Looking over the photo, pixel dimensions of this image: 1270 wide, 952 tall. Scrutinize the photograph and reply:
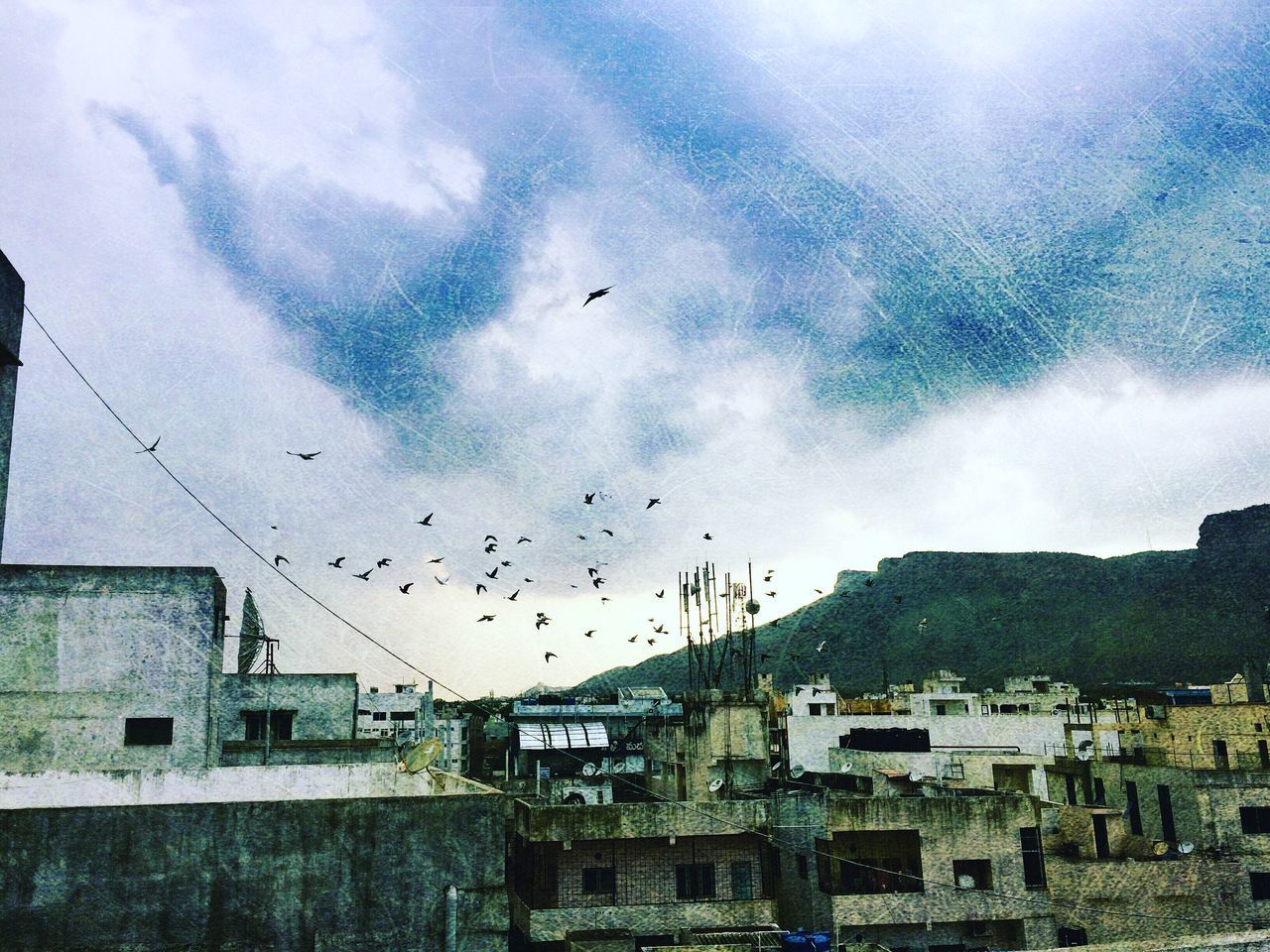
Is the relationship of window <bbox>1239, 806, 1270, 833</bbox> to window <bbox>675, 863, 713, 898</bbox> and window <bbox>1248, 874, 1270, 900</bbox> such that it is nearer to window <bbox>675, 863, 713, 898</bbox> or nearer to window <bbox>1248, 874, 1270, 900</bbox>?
window <bbox>1248, 874, 1270, 900</bbox>

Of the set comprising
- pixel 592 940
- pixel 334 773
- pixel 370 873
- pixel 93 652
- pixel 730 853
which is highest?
pixel 93 652

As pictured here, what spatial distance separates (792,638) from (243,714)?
109 m

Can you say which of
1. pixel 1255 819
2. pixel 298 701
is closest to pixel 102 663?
pixel 298 701

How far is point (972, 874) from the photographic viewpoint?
2762 cm

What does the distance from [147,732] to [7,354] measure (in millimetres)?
7013

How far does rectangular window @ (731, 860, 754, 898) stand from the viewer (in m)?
27.9

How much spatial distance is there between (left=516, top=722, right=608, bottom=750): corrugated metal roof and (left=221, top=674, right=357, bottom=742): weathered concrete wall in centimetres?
2642

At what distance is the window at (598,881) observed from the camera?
2728 cm

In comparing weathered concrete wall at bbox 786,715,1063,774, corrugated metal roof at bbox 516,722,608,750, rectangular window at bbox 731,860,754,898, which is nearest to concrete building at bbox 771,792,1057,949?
rectangular window at bbox 731,860,754,898

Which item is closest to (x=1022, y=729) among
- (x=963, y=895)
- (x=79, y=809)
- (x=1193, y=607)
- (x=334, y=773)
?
(x=963, y=895)

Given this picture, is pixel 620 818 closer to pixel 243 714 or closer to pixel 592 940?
pixel 592 940

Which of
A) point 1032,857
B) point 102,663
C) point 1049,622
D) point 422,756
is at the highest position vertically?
point 1049,622

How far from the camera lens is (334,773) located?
14852 millimetres

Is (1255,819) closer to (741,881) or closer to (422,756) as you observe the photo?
(741,881)
